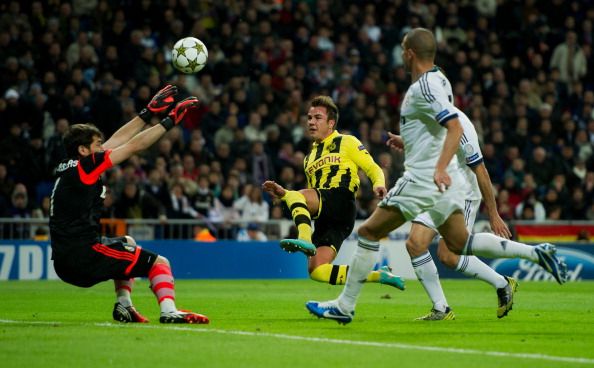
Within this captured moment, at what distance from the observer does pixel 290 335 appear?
28.5 ft

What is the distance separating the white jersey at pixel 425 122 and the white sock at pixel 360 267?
716mm

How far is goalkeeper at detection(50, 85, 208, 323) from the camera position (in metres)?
9.31

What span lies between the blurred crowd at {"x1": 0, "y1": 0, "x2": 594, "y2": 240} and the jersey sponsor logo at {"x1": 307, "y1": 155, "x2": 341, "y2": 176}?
8359 millimetres

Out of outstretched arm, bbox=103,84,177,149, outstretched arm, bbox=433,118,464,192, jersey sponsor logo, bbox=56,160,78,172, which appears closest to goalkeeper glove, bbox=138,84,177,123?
outstretched arm, bbox=103,84,177,149

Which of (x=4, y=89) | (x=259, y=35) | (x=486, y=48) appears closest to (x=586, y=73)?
(x=486, y=48)

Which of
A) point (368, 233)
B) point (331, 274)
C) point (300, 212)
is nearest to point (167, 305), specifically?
point (368, 233)

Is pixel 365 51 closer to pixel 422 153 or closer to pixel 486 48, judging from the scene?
pixel 486 48

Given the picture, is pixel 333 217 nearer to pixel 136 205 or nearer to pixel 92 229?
pixel 92 229

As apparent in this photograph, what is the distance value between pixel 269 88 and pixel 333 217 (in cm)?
1162

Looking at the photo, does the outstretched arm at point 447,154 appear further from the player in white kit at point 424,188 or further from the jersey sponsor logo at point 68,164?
the jersey sponsor logo at point 68,164

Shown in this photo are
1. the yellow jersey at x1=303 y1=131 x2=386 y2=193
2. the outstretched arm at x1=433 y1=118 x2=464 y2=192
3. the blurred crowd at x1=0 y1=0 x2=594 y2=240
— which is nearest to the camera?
the outstretched arm at x1=433 y1=118 x2=464 y2=192

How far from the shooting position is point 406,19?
85.7ft

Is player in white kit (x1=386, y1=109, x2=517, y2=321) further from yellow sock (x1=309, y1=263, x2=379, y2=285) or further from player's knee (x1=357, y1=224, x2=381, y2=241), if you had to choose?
player's knee (x1=357, y1=224, x2=381, y2=241)

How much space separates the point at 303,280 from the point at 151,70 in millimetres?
5298
